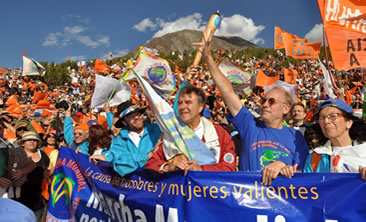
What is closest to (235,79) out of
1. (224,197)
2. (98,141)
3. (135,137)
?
(98,141)

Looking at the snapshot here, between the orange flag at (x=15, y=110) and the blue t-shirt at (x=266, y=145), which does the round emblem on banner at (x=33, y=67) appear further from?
the blue t-shirt at (x=266, y=145)

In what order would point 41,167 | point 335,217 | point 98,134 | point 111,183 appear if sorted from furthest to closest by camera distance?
point 98,134 < point 41,167 < point 111,183 < point 335,217

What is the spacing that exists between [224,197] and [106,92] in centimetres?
291

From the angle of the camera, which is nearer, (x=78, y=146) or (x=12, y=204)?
(x=12, y=204)

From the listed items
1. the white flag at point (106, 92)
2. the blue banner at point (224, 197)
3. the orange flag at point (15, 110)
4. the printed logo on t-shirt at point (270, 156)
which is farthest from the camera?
the orange flag at point (15, 110)

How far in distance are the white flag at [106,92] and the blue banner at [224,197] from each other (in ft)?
6.12

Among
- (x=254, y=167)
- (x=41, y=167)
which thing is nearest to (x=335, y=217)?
(x=254, y=167)

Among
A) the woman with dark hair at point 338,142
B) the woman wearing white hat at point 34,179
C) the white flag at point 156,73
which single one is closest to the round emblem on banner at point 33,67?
the woman wearing white hat at point 34,179

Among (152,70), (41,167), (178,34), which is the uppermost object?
(178,34)

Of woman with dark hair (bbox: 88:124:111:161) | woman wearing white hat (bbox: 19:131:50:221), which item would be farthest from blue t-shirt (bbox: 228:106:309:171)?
woman wearing white hat (bbox: 19:131:50:221)

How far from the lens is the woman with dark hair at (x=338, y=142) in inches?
86.1

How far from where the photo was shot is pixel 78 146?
4.52 meters

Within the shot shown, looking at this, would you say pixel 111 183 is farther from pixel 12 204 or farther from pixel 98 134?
pixel 12 204

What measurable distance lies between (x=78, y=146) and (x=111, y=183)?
1.93 meters
